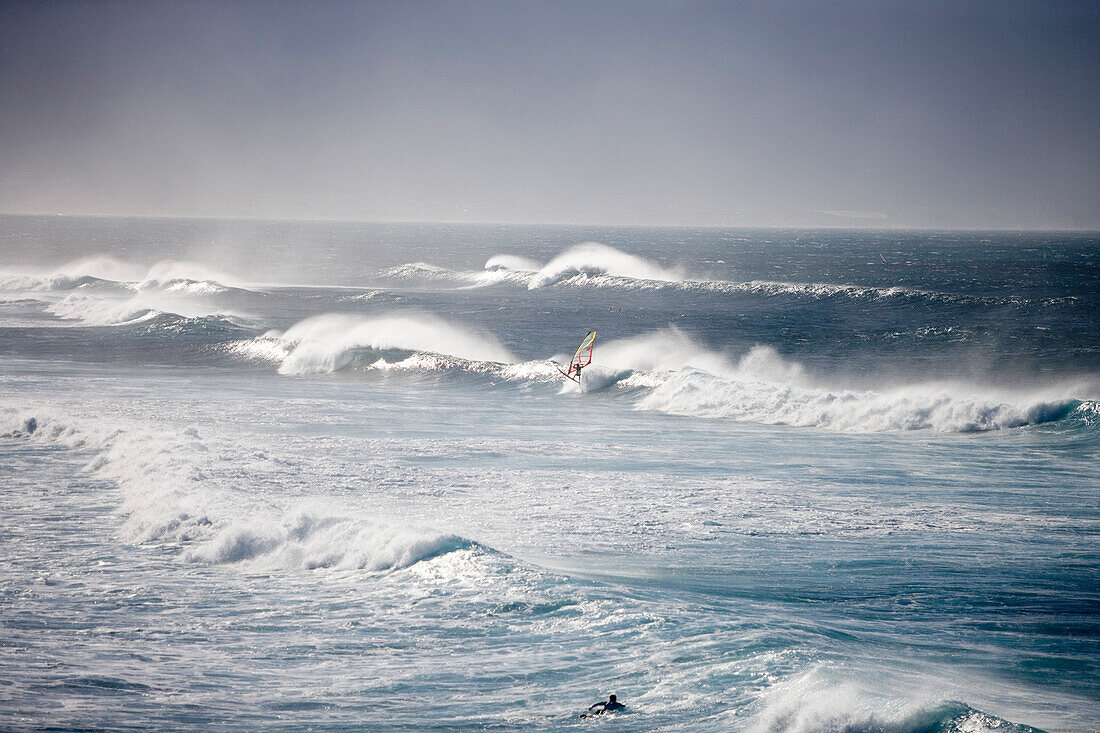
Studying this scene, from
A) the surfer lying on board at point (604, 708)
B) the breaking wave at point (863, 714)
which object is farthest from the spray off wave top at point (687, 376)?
the surfer lying on board at point (604, 708)

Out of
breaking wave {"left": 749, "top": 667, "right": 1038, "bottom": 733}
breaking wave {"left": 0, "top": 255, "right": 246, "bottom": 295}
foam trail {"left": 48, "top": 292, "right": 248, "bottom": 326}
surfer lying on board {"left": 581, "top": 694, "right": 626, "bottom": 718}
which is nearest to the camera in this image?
breaking wave {"left": 749, "top": 667, "right": 1038, "bottom": 733}

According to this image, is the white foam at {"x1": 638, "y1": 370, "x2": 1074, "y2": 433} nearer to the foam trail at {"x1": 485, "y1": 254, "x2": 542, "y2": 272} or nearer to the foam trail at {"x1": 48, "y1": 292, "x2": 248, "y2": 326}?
the foam trail at {"x1": 48, "y1": 292, "x2": 248, "y2": 326}

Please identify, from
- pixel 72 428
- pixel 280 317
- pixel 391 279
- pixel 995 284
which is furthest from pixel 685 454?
pixel 391 279

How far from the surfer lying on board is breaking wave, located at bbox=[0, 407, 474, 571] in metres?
4.35

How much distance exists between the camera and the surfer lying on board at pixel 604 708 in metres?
8.06

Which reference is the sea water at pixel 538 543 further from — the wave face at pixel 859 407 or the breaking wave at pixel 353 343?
the breaking wave at pixel 353 343

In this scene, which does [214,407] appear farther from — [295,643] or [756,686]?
[756,686]

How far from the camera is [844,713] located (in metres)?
7.70

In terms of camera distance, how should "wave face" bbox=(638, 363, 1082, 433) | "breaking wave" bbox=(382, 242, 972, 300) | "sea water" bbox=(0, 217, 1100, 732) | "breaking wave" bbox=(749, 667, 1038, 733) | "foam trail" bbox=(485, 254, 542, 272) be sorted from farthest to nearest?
"foam trail" bbox=(485, 254, 542, 272) → "breaking wave" bbox=(382, 242, 972, 300) → "wave face" bbox=(638, 363, 1082, 433) → "sea water" bbox=(0, 217, 1100, 732) → "breaking wave" bbox=(749, 667, 1038, 733)

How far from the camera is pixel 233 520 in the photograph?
13.3 m

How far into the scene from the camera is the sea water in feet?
27.7

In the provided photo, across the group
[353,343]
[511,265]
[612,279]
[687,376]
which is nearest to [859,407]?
[687,376]

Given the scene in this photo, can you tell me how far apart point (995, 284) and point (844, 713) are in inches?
2612

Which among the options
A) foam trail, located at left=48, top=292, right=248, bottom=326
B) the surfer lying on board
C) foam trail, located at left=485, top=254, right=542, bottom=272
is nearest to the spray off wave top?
foam trail, located at left=48, top=292, right=248, bottom=326
